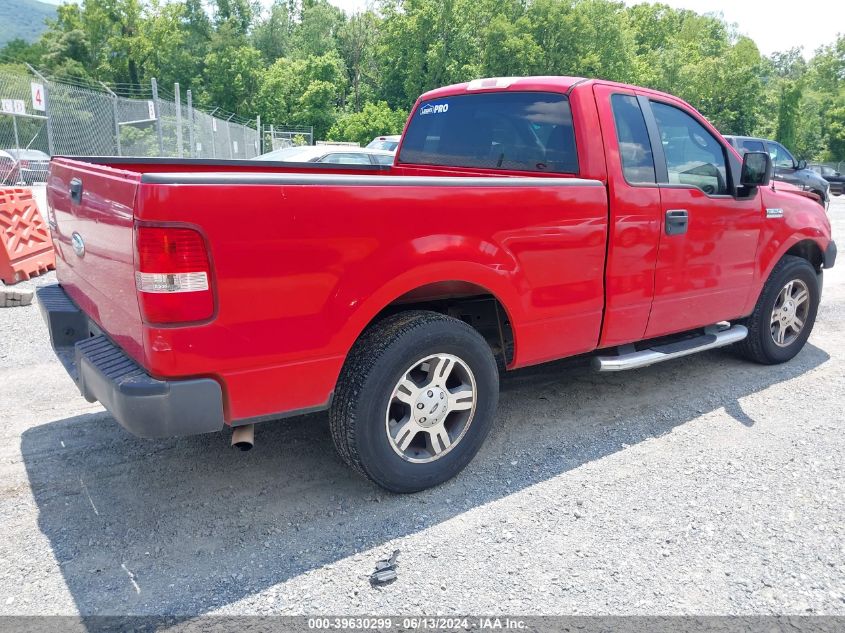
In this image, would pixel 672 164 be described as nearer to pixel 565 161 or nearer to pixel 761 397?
pixel 565 161

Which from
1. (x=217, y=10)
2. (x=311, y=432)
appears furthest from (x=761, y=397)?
(x=217, y=10)

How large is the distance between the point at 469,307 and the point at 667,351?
1.48 meters

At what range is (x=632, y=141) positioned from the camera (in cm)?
394

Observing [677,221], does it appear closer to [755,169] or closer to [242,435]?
[755,169]

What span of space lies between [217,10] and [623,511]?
7397cm

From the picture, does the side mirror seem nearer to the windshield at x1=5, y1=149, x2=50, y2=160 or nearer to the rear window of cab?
the rear window of cab

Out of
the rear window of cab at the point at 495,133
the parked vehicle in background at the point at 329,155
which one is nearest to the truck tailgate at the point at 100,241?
the rear window of cab at the point at 495,133

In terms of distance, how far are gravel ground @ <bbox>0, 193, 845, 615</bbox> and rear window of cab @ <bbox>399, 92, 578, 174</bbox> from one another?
1354mm

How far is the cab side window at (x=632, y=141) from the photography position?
12.7 ft

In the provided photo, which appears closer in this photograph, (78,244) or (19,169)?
(78,244)

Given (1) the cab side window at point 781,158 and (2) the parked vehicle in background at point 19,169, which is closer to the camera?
(1) the cab side window at point 781,158

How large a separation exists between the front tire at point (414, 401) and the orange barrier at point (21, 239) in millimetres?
5648

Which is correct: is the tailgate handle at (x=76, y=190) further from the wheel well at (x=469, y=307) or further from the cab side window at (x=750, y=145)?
the cab side window at (x=750, y=145)

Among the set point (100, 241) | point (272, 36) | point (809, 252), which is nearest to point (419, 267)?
point (100, 241)
